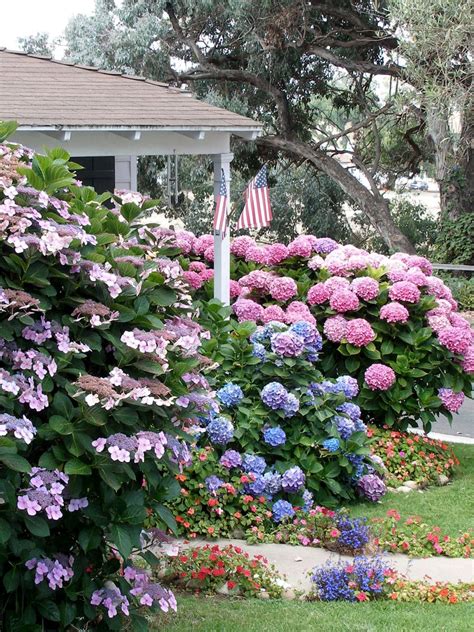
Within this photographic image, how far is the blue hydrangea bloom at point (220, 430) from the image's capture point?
6262mm

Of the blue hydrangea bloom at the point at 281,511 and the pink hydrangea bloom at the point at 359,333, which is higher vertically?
the pink hydrangea bloom at the point at 359,333

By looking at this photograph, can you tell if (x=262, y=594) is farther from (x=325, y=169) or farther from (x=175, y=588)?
(x=325, y=169)

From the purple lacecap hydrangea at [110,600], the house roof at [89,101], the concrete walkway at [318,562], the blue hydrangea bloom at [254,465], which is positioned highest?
the house roof at [89,101]

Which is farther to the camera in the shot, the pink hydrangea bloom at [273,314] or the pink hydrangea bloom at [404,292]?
the pink hydrangea bloom at [404,292]

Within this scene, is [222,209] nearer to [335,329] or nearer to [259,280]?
[259,280]

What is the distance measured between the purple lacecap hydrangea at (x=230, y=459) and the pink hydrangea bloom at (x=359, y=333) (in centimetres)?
186

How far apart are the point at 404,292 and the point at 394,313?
29cm

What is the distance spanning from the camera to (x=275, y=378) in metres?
6.88

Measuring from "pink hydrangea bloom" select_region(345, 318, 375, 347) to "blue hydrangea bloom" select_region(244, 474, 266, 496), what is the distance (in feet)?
6.08

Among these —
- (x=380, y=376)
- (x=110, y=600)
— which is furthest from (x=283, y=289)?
(x=110, y=600)

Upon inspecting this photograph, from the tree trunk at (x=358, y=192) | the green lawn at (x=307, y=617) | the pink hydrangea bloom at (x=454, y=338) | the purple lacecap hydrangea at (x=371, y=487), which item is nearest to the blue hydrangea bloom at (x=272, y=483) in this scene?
the purple lacecap hydrangea at (x=371, y=487)

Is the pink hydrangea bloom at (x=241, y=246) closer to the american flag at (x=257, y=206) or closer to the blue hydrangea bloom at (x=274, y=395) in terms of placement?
the american flag at (x=257, y=206)

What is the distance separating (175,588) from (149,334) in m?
2.12

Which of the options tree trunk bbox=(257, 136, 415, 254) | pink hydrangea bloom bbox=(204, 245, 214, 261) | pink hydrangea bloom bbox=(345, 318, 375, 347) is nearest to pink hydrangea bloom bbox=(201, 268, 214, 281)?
pink hydrangea bloom bbox=(204, 245, 214, 261)
